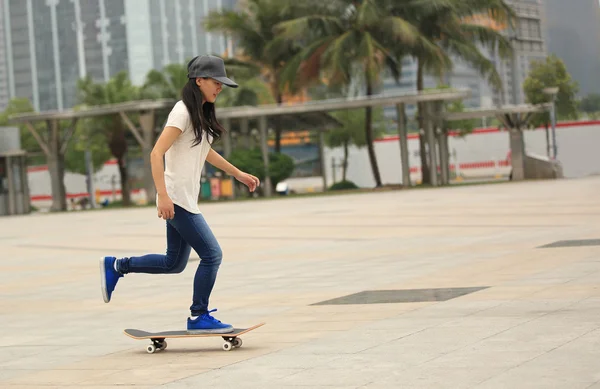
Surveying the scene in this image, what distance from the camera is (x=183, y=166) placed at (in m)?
6.53

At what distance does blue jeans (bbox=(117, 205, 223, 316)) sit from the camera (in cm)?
652

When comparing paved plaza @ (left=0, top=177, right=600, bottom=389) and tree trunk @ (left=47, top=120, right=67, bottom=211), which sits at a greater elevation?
tree trunk @ (left=47, top=120, right=67, bottom=211)

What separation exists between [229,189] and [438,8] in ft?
36.6

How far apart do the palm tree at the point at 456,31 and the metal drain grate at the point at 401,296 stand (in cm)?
3576

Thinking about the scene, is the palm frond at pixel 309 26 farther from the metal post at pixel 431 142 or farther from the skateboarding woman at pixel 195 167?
the skateboarding woman at pixel 195 167

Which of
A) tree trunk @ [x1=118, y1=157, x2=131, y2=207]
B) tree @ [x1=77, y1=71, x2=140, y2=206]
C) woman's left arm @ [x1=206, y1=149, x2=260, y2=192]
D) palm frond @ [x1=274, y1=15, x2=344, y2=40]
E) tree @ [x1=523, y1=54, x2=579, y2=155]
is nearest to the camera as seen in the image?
woman's left arm @ [x1=206, y1=149, x2=260, y2=192]

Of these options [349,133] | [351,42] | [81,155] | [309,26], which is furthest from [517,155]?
[81,155]

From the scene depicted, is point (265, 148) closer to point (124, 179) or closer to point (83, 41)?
point (124, 179)

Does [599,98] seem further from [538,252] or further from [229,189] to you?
[538,252]

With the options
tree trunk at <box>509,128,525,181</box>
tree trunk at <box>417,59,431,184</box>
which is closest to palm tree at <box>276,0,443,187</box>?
tree trunk at <box>417,59,431,184</box>

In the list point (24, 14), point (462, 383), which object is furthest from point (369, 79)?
point (24, 14)

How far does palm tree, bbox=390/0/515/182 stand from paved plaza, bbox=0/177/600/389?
28.3 m

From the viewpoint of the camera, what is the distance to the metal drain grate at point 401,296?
8.34 m

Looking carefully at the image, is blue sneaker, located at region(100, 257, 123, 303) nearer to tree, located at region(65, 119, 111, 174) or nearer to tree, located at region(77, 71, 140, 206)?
tree, located at region(77, 71, 140, 206)
